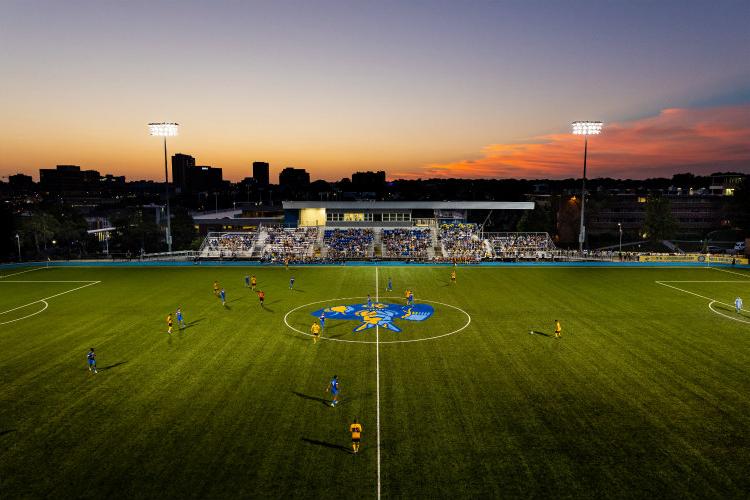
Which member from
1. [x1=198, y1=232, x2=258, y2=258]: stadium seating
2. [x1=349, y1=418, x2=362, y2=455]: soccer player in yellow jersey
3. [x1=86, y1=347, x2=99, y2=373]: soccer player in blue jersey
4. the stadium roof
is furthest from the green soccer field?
the stadium roof

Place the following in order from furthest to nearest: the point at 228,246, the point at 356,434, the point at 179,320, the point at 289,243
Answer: the point at 289,243 → the point at 228,246 → the point at 179,320 → the point at 356,434

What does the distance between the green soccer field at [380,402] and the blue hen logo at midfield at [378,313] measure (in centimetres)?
86

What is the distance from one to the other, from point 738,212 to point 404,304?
89.4 m

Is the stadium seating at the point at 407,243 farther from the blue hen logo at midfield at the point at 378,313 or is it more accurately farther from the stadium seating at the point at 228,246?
the blue hen logo at midfield at the point at 378,313

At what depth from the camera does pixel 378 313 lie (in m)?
32.8

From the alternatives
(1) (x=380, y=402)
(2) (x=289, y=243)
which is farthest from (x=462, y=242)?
(1) (x=380, y=402)

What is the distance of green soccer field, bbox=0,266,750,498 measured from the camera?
13570 millimetres

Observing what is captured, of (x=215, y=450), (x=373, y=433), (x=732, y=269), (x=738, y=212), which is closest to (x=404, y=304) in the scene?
(x=373, y=433)

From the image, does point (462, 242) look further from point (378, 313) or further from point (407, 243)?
point (378, 313)

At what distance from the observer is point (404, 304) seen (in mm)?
35688

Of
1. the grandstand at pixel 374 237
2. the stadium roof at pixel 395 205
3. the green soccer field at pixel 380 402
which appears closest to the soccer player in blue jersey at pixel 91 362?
the green soccer field at pixel 380 402

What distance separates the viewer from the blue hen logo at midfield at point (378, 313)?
30.1 metres

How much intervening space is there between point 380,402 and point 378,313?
1441 cm

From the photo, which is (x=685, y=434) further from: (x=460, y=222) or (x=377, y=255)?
(x=460, y=222)
